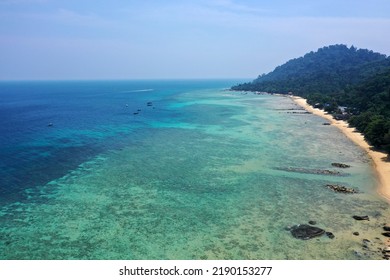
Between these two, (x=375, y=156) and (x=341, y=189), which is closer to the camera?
(x=341, y=189)

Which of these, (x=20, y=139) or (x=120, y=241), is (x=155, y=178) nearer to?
(x=120, y=241)

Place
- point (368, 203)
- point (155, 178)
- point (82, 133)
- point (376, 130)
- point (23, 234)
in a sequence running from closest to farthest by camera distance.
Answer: point (23, 234)
point (368, 203)
point (155, 178)
point (376, 130)
point (82, 133)

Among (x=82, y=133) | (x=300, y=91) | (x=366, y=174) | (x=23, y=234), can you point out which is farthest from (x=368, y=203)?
(x=300, y=91)

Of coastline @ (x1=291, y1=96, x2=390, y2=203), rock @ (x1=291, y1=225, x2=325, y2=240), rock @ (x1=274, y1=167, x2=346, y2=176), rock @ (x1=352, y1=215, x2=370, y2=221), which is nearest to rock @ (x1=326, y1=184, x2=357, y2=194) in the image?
coastline @ (x1=291, y1=96, x2=390, y2=203)

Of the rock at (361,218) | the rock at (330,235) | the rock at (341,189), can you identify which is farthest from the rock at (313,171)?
the rock at (330,235)

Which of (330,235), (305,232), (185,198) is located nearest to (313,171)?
(330,235)

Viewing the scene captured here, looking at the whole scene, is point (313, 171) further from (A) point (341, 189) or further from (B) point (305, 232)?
(B) point (305, 232)

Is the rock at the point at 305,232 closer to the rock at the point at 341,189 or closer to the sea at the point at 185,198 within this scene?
the sea at the point at 185,198
